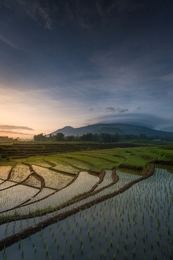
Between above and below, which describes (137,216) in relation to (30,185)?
above

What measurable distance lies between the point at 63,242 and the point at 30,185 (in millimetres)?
10139

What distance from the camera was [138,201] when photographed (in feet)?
25.7

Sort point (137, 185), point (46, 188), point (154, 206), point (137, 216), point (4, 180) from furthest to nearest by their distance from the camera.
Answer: point (4, 180) → point (46, 188) → point (137, 185) → point (154, 206) → point (137, 216)

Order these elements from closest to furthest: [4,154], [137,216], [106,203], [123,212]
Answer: [137,216], [123,212], [106,203], [4,154]

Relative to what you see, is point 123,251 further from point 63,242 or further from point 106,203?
point 106,203

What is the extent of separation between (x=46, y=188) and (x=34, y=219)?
6.34m

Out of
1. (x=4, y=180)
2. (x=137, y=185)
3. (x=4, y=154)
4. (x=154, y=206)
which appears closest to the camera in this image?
(x=154, y=206)

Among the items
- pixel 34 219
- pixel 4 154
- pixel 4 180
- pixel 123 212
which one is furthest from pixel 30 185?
pixel 4 154

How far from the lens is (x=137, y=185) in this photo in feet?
35.1

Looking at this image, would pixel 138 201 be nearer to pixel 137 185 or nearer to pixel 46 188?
pixel 137 185

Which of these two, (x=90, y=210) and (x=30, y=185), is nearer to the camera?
(x=90, y=210)

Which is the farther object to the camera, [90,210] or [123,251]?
[90,210]

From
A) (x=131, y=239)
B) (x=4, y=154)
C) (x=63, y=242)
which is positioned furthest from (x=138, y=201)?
(x=4, y=154)

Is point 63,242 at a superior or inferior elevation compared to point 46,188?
superior
